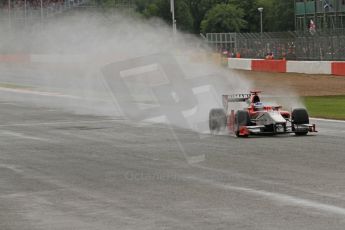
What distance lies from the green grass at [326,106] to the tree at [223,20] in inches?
3632

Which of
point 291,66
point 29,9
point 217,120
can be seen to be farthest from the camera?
point 29,9

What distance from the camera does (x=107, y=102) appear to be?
37.0 metres

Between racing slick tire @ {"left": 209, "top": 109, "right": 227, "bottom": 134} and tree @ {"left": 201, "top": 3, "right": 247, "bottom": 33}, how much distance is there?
106765 millimetres

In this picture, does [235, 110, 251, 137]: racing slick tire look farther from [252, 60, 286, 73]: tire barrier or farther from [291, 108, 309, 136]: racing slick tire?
[252, 60, 286, 73]: tire barrier

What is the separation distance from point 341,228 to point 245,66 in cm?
5150

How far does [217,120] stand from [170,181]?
26.1 ft

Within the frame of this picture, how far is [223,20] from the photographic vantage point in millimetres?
129625

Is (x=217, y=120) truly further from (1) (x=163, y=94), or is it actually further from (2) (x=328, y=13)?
(2) (x=328, y=13)

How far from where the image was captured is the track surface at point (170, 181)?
10.2 metres

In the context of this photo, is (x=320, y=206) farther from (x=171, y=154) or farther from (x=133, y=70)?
(x=133, y=70)

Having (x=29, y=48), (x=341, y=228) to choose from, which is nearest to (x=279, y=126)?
(x=341, y=228)

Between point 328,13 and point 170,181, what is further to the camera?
point 328,13

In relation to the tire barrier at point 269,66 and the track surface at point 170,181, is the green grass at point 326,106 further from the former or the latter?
the tire barrier at point 269,66

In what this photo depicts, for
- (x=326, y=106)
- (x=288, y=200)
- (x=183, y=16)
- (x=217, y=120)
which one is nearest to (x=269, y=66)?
(x=326, y=106)
